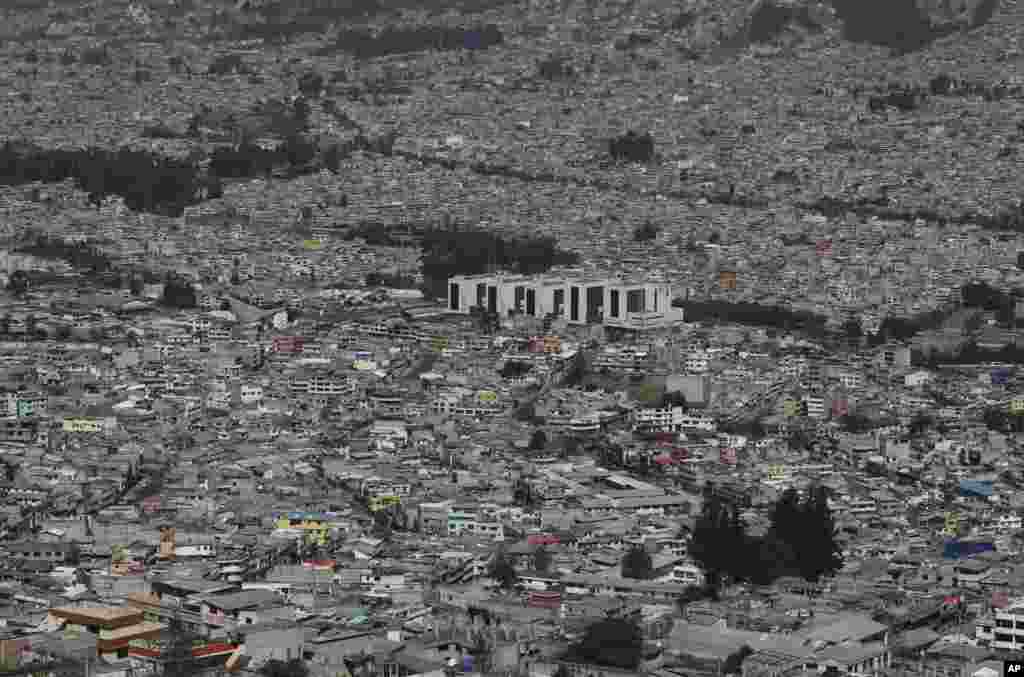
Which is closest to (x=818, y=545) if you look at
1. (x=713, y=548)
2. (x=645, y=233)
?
(x=713, y=548)

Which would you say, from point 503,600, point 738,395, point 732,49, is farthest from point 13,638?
point 732,49

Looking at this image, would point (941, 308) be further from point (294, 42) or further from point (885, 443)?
point (294, 42)

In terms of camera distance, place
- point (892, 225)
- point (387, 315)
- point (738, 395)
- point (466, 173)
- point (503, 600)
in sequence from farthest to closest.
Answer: point (466, 173), point (892, 225), point (387, 315), point (738, 395), point (503, 600)

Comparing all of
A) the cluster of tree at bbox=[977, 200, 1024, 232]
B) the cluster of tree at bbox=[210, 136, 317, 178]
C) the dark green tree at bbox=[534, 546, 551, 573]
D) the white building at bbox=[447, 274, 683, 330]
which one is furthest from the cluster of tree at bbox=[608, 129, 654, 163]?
the dark green tree at bbox=[534, 546, 551, 573]

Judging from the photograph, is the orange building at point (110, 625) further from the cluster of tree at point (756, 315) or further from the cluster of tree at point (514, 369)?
the cluster of tree at point (756, 315)

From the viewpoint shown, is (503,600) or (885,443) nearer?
(503,600)

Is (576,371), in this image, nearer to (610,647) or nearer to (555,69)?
(610,647)
